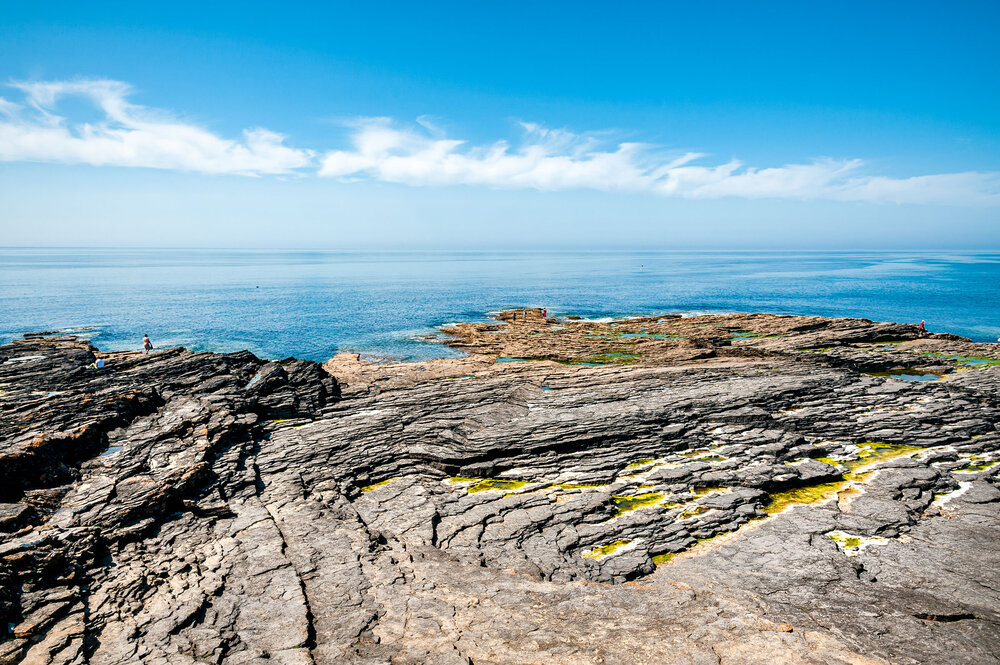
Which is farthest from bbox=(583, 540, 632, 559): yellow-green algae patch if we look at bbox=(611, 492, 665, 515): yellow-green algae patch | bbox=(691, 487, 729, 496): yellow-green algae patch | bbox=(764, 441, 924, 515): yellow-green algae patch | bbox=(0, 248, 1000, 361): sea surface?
bbox=(0, 248, 1000, 361): sea surface

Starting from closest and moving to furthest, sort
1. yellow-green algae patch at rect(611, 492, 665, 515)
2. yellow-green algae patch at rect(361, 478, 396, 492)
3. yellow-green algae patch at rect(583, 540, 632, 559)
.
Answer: yellow-green algae patch at rect(583, 540, 632, 559), yellow-green algae patch at rect(611, 492, 665, 515), yellow-green algae patch at rect(361, 478, 396, 492)

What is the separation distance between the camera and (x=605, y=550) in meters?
20.3

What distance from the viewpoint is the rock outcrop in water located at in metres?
14.9

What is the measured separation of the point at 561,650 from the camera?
13.9 m

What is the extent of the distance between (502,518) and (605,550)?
15.9 ft

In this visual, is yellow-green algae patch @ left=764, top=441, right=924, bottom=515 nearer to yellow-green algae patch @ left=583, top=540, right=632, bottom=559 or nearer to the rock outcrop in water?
the rock outcrop in water

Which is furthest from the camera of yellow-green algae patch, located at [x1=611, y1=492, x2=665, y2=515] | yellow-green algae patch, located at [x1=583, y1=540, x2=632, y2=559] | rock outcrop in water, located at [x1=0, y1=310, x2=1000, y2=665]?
yellow-green algae patch, located at [x1=611, y1=492, x2=665, y2=515]

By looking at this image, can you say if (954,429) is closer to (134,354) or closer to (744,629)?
(744,629)

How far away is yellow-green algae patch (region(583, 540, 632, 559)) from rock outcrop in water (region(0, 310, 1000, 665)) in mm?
83

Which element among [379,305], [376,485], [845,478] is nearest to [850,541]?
[845,478]

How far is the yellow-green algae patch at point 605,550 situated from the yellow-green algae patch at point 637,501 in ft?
6.70

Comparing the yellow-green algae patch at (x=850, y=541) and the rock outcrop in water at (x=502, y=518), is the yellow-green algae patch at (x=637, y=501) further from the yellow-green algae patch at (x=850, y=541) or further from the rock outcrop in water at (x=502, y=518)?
the yellow-green algae patch at (x=850, y=541)

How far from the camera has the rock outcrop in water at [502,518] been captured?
14.9 m

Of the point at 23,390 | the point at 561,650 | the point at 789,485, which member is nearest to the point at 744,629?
the point at 561,650
